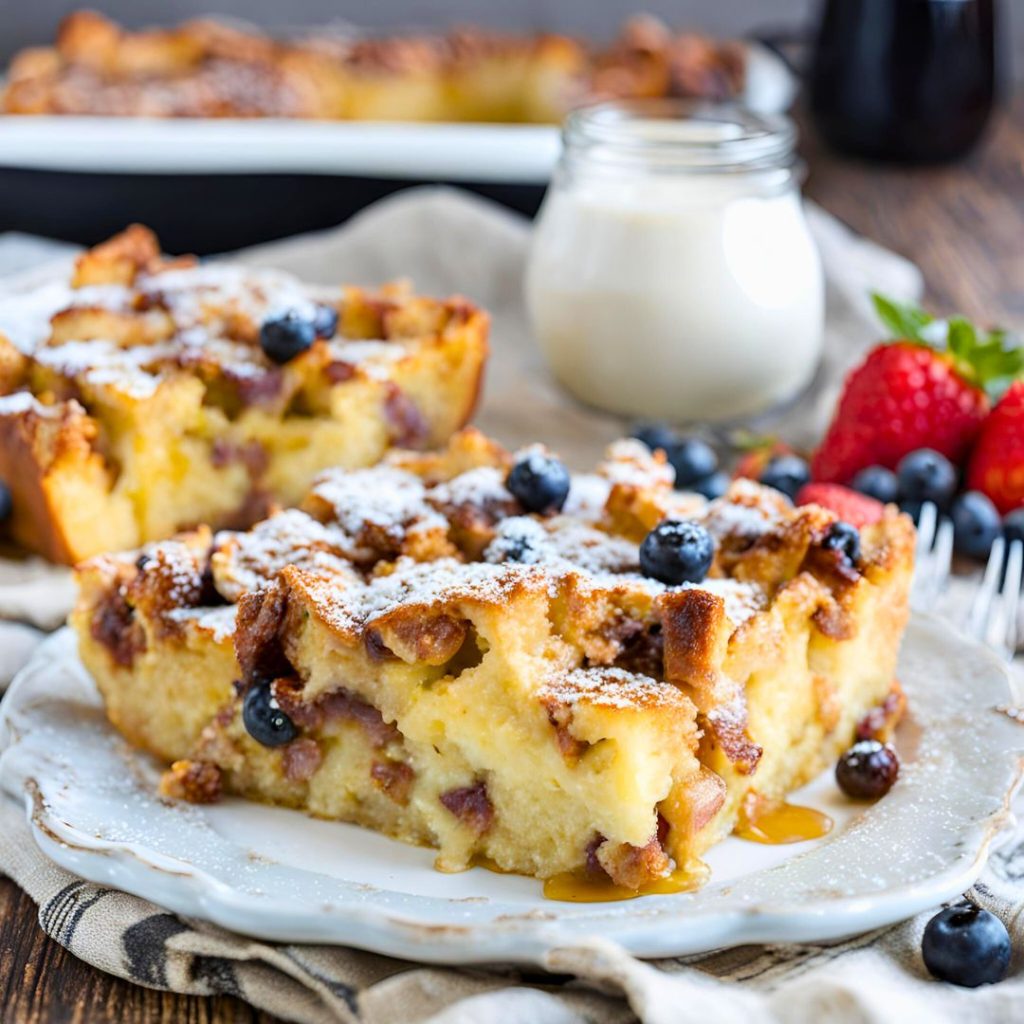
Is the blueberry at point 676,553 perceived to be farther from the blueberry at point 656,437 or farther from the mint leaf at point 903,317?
the mint leaf at point 903,317

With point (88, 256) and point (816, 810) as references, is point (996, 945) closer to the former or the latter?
point (816, 810)

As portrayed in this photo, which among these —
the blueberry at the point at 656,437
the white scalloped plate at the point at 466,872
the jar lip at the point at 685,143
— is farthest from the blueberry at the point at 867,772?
the jar lip at the point at 685,143

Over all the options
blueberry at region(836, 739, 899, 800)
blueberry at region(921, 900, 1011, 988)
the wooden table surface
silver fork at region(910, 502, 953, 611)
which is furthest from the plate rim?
blueberry at region(921, 900, 1011, 988)

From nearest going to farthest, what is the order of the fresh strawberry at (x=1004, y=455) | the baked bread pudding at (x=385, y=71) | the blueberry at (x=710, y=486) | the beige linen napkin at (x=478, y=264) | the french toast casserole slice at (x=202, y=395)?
the french toast casserole slice at (x=202, y=395), the fresh strawberry at (x=1004, y=455), the blueberry at (x=710, y=486), the beige linen napkin at (x=478, y=264), the baked bread pudding at (x=385, y=71)

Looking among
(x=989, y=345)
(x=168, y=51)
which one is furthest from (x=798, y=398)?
(x=168, y=51)

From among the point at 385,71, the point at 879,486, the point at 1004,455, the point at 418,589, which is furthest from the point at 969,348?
the point at 385,71

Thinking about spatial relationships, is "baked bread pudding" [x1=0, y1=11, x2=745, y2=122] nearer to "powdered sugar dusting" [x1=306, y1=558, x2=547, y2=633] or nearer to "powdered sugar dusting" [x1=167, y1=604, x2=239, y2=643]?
"powdered sugar dusting" [x1=167, y1=604, x2=239, y2=643]

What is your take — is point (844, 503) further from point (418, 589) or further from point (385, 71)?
point (385, 71)
